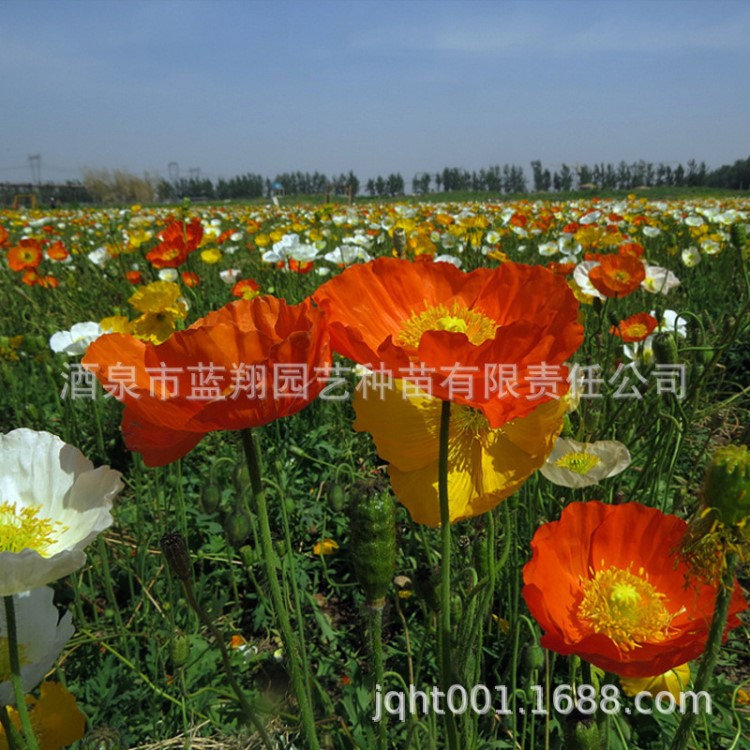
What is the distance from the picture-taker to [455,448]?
0.63 m

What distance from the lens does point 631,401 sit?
5.57 ft

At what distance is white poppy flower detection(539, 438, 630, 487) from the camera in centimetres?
92

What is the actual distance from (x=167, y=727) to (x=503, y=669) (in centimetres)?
66

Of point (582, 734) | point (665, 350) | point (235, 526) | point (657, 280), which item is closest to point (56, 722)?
point (235, 526)

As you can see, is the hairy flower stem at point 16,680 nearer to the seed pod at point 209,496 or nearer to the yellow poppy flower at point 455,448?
the yellow poppy flower at point 455,448

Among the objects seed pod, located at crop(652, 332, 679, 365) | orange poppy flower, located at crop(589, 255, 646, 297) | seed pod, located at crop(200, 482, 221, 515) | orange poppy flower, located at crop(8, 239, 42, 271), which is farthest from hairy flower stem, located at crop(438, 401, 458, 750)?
orange poppy flower, located at crop(8, 239, 42, 271)

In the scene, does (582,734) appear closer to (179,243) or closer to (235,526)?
(235,526)

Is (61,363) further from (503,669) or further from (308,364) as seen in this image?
(308,364)

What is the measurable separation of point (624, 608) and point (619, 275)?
1.20m

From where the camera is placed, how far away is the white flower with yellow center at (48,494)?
1.98 ft

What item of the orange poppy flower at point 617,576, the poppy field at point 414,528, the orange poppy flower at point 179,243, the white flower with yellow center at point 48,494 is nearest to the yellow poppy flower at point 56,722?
the poppy field at point 414,528

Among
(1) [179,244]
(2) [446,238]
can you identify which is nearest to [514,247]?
(2) [446,238]

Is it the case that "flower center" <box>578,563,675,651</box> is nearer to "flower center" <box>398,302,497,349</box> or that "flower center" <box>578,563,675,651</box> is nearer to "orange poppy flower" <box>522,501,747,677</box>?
"orange poppy flower" <box>522,501,747,677</box>

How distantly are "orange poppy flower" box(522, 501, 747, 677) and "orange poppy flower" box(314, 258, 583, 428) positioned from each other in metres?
0.22
